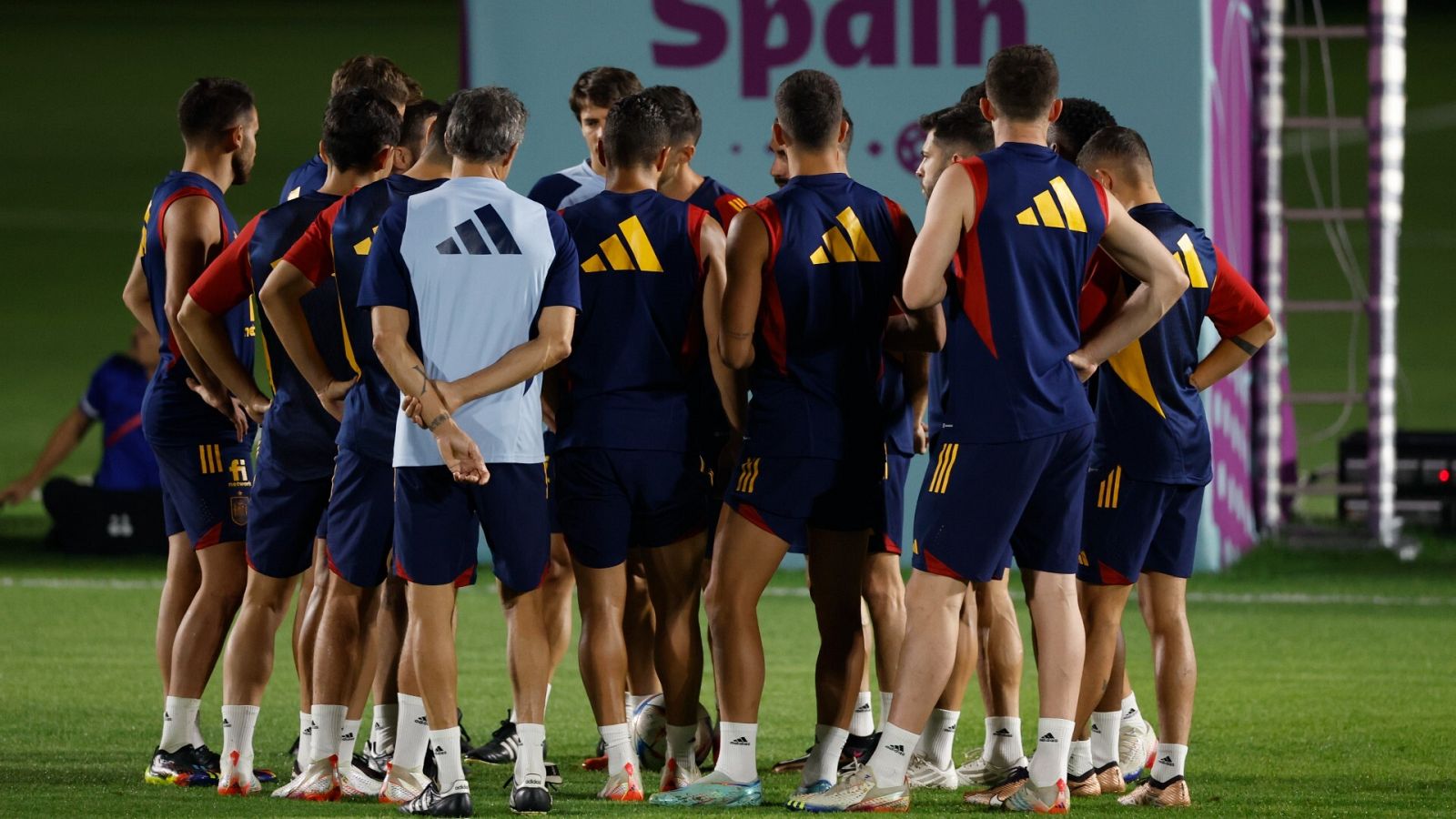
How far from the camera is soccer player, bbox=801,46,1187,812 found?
4.88 m

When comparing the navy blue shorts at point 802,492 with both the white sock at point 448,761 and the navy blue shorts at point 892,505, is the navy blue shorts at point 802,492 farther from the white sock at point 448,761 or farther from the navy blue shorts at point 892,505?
the white sock at point 448,761

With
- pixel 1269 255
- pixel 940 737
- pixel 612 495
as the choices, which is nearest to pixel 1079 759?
pixel 940 737

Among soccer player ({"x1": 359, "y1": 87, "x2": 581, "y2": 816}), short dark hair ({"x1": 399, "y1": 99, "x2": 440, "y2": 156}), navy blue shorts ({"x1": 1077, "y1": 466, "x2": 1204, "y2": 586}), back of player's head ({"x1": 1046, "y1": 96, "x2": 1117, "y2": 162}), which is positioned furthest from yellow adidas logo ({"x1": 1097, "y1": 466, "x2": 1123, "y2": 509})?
short dark hair ({"x1": 399, "y1": 99, "x2": 440, "y2": 156})

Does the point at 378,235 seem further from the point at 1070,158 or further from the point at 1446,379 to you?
the point at 1446,379

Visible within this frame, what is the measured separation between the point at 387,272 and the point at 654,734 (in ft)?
6.48

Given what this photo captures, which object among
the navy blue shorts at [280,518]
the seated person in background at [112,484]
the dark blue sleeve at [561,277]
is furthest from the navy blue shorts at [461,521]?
the seated person in background at [112,484]

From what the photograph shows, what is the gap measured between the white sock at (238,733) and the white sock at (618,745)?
99 cm

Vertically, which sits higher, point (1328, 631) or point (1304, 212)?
point (1304, 212)

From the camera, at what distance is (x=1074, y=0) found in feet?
37.3

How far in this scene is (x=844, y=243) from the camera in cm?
511

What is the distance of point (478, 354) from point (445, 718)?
0.91 metres

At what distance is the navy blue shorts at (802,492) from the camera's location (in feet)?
16.8

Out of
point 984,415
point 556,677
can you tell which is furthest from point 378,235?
point 556,677

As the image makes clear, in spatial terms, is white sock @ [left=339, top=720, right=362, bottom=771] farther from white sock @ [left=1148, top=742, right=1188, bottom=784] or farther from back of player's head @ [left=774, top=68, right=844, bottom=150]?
white sock @ [left=1148, top=742, right=1188, bottom=784]
